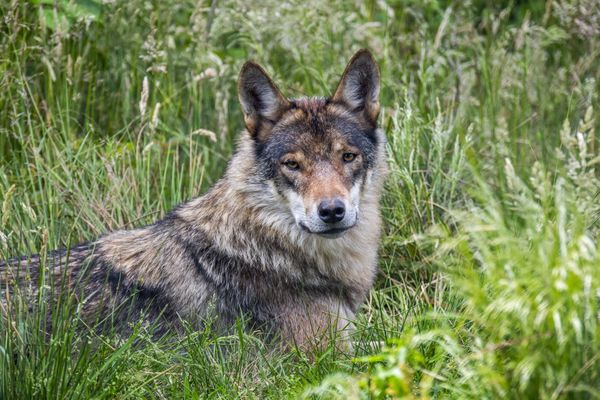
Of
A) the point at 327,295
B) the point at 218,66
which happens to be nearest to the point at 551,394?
the point at 327,295

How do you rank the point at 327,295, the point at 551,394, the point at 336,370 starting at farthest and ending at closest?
1. the point at 327,295
2. the point at 336,370
3. the point at 551,394

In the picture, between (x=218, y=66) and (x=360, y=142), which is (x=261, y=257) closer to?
(x=360, y=142)

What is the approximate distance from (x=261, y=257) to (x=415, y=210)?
45.5 inches

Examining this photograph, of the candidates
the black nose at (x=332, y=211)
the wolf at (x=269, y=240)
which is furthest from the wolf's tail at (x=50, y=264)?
the black nose at (x=332, y=211)

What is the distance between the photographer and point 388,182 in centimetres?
538

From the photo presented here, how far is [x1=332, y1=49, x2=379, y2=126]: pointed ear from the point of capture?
4613mm

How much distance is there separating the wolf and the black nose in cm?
7

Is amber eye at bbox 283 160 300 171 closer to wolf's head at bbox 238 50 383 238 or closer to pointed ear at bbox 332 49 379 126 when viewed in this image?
wolf's head at bbox 238 50 383 238

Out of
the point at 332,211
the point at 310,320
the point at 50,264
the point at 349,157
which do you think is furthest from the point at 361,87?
the point at 50,264

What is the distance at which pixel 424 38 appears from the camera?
680 centimetres

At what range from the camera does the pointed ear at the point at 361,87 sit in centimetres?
461

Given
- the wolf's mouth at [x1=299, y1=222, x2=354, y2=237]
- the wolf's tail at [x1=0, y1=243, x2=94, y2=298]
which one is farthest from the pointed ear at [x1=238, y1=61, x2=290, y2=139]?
the wolf's tail at [x1=0, y1=243, x2=94, y2=298]

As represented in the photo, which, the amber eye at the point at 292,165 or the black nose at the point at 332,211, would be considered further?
the amber eye at the point at 292,165

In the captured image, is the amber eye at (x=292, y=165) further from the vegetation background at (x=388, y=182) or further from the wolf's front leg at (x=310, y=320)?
the vegetation background at (x=388, y=182)
